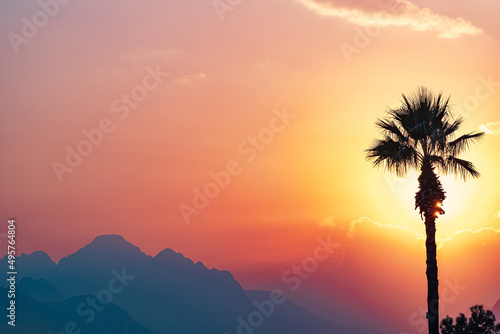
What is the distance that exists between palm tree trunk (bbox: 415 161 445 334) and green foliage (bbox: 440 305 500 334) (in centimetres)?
1000

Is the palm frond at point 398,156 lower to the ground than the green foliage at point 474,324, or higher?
higher

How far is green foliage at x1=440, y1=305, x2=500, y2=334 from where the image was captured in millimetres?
43594

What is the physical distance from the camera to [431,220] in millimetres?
36875

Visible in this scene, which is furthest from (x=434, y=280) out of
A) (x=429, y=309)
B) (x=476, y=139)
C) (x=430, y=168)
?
(x=476, y=139)

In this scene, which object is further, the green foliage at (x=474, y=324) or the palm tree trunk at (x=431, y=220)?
the green foliage at (x=474, y=324)

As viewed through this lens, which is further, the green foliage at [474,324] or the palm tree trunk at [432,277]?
the green foliage at [474,324]

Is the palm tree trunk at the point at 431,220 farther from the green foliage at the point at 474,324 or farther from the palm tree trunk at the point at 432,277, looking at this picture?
the green foliage at the point at 474,324

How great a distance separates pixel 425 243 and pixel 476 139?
746 cm

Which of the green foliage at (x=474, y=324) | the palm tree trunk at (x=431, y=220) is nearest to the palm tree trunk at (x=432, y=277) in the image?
the palm tree trunk at (x=431, y=220)

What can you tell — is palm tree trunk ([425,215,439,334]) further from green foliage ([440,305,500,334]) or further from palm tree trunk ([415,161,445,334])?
green foliage ([440,305,500,334])

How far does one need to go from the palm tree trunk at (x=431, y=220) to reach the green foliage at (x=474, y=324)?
10.00m

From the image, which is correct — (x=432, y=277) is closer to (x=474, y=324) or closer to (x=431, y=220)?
(x=431, y=220)

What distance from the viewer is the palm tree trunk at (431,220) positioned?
34906mm

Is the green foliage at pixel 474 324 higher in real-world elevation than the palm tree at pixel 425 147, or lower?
lower
